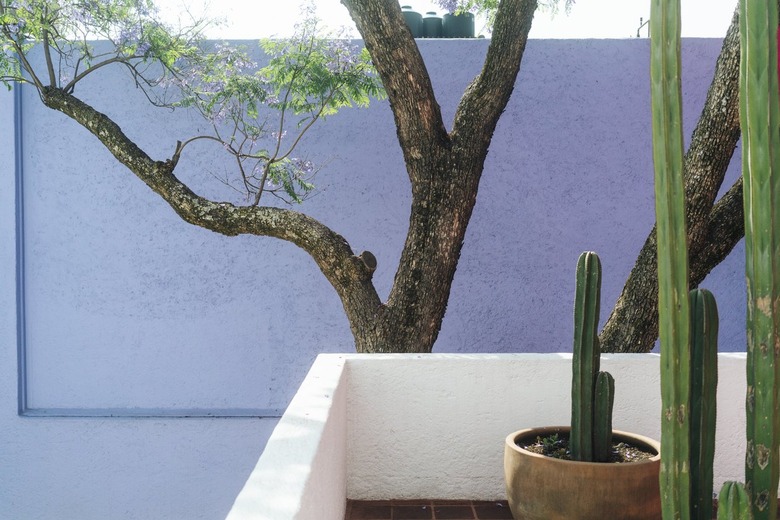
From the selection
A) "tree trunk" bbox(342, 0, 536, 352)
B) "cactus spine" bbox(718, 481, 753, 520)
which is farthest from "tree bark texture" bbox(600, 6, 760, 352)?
"cactus spine" bbox(718, 481, 753, 520)

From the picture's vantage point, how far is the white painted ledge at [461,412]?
3.01 m

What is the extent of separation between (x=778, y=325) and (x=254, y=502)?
3.65 ft

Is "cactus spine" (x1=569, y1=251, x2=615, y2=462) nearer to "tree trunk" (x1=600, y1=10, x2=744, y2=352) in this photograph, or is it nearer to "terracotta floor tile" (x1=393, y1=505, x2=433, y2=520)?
"terracotta floor tile" (x1=393, y1=505, x2=433, y2=520)

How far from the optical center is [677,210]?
165 centimetres

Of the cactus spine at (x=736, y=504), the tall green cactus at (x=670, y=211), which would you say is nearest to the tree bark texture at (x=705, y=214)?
the tall green cactus at (x=670, y=211)

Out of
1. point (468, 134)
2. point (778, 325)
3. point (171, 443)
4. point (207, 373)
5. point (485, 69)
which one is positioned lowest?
point (171, 443)

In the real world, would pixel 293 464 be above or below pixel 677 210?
below

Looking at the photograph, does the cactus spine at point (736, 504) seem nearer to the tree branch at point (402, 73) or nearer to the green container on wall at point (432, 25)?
the tree branch at point (402, 73)

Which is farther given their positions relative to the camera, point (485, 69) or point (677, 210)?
point (485, 69)

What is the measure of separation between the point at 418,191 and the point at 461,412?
1.44 metres

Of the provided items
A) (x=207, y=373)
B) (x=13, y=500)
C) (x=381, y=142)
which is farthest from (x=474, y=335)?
(x=13, y=500)

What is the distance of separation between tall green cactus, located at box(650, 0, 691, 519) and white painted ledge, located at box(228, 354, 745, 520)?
4.47 feet

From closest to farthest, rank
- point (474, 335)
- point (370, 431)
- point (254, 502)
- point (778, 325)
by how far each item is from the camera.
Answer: point (254, 502) → point (778, 325) → point (370, 431) → point (474, 335)

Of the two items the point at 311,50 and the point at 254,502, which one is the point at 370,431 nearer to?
the point at 254,502
